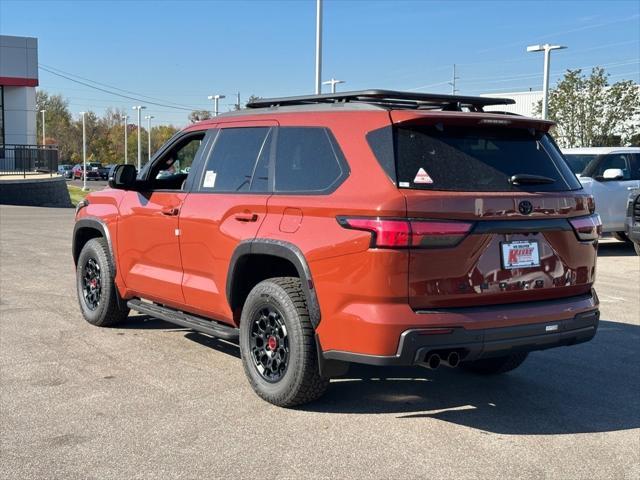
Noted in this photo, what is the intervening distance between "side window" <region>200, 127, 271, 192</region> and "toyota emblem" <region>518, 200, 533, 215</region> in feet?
5.65

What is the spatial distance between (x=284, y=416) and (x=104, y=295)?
2.83 metres

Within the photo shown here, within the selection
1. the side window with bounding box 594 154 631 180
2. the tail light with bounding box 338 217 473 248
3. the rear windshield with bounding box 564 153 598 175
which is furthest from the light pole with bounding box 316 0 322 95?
the tail light with bounding box 338 217 473 248

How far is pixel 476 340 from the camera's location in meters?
4.21

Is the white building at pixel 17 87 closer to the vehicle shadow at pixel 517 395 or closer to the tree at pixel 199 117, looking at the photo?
the tree at pixel 199 117

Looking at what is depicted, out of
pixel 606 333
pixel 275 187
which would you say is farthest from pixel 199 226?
Result: pixel 606 333

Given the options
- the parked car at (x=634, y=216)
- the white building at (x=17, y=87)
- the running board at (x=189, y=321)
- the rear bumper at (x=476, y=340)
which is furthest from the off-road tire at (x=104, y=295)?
the white building at (x=17, y=87)

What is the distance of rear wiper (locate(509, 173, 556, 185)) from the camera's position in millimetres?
4520

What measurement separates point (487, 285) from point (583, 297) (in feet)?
3.00

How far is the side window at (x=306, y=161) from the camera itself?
460cm

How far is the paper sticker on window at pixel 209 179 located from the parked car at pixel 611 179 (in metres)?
9.84

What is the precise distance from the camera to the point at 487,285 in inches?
169

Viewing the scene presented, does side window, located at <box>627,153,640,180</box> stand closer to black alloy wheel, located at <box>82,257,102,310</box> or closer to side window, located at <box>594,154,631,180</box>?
side window, located at <box>594,154,631,180</box>

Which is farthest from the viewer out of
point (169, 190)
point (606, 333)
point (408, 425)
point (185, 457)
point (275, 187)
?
point (606, 333)

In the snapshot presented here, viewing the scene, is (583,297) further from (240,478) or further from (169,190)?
(169,190)
